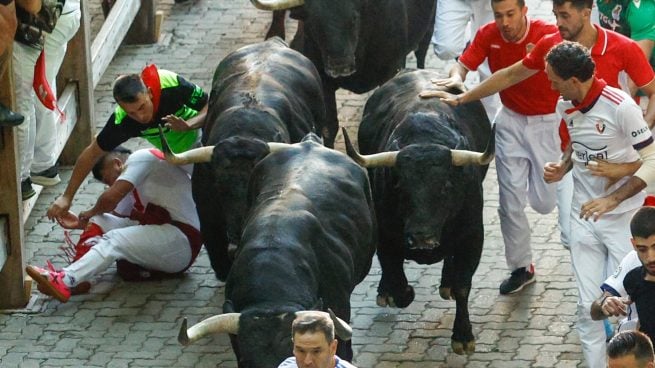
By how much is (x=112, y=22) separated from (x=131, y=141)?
1.44 metres

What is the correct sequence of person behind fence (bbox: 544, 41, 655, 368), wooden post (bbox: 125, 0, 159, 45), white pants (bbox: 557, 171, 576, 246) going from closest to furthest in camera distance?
1. person behind fence (bbox: 544, 41, 655, 368)
2. white pants (bbox: 557, 171, 576, 246)
3. wooden post (bbox: 125, 0, 159, 45)

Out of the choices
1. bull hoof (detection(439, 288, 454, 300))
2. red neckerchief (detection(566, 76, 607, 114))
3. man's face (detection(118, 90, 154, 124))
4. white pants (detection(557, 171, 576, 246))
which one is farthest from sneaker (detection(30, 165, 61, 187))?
red neckerchief (detection(566, 76, 607, 114))

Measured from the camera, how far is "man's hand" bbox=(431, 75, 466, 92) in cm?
1134

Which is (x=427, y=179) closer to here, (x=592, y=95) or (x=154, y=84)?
(x=592, y=95)

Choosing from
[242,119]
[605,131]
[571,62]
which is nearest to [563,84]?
[571,62]

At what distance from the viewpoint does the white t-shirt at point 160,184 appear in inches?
471

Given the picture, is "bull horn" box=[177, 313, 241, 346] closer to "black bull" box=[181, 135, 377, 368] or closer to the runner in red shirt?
"black bull" box=[181, 135, 377, 368]

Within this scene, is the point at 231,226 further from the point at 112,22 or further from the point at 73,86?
the point at 112,22

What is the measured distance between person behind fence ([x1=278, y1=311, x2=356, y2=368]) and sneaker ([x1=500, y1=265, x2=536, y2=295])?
410cm

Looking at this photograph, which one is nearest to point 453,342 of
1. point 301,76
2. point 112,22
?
point 301,76

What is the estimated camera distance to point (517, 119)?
1134 centimetres

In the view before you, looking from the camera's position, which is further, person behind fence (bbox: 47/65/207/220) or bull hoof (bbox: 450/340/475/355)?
person behind fence (bbox: 47/65/207/220)

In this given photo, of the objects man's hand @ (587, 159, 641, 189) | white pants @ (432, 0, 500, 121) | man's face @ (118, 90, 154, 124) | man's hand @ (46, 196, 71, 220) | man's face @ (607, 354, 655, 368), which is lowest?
man's hand @ (46, 196, 71, 220)

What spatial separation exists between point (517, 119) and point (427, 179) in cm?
123
